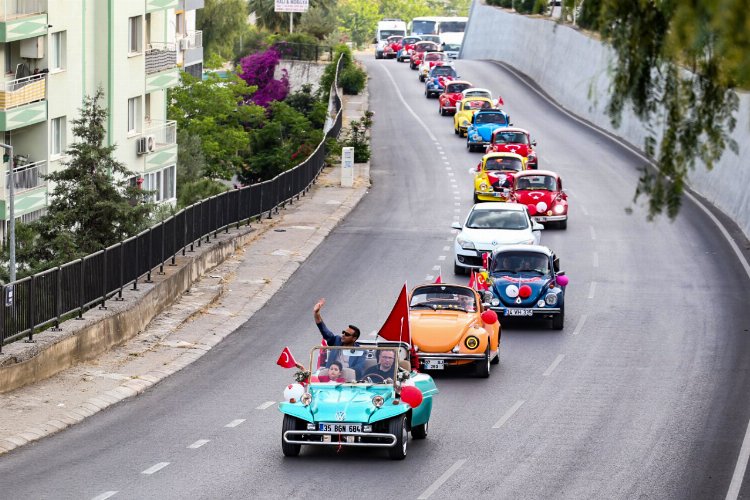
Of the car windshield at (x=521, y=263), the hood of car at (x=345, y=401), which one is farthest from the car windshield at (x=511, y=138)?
the hood of car at (x=345, y=401)

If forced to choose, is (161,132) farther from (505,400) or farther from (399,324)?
(399,324)

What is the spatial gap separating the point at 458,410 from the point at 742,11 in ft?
42.0

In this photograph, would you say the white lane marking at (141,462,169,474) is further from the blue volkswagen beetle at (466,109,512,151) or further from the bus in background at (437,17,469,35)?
the bus in background at (437,17,469,35)

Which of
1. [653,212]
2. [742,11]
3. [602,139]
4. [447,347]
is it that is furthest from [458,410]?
[602,139]

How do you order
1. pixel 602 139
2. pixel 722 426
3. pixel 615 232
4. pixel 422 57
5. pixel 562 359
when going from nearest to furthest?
1. pixel 722 426
2. pixel 562 359
3. pixel 615 232
4. pixel 602 139
5. pixel 422 57

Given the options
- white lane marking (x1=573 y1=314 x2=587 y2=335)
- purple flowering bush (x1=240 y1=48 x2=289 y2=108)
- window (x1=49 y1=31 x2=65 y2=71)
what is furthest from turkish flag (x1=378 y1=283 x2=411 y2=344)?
purple flowering bush (x1=240 y1=48 x2=289 y2=108)

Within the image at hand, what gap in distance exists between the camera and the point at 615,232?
4378 centimetres

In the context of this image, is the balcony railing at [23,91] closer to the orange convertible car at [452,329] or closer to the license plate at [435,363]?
the orange convertible car at [452,329]

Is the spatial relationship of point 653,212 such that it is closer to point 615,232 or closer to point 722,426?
point 722,426

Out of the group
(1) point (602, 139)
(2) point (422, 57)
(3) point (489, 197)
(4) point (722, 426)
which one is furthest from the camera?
(2) point (422, 57)

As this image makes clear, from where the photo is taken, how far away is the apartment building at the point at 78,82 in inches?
1845

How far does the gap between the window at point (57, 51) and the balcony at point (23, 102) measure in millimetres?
1473

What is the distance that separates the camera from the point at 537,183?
43938mm

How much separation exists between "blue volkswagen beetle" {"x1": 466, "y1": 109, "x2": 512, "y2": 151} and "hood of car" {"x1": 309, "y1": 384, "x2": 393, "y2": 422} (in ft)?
141
